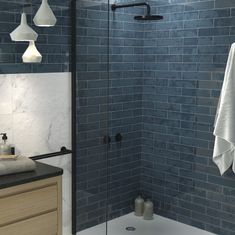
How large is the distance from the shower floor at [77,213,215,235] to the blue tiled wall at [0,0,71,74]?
140 centimetres

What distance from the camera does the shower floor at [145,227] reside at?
352cm

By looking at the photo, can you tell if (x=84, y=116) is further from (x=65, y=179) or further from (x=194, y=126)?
(x=194, y=126)

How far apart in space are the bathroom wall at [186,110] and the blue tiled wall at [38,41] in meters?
0.88

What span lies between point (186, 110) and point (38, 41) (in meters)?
1.41

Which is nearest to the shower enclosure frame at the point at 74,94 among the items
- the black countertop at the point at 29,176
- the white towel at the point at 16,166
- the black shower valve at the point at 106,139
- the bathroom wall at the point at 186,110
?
the black shower valve at the point at 106,139

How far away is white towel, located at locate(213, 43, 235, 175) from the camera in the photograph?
318 centimetres

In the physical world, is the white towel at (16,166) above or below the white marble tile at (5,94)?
below

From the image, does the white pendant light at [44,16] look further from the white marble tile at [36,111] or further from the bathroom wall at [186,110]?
the bathroom wall at [186,110]

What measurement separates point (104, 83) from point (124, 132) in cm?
56

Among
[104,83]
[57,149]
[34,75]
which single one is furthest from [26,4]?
[57,149]

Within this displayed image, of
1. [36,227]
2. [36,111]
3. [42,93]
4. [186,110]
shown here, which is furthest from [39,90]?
[186,110]

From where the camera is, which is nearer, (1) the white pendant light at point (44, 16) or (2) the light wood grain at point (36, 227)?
(2) the light wood grain at point (36, 227)

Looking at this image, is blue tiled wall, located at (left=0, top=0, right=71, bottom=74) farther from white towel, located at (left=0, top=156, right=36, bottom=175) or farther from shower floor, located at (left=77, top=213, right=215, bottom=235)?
shower floor, located at (left=77, top=213, right=215, bottom=235)

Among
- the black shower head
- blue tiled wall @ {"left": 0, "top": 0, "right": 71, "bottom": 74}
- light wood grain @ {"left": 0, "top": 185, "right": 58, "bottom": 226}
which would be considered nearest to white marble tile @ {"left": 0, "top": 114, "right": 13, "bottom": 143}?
blue tiled wall @ {"left": 0, "top": 0, "right": 71, "bottom": 74}
